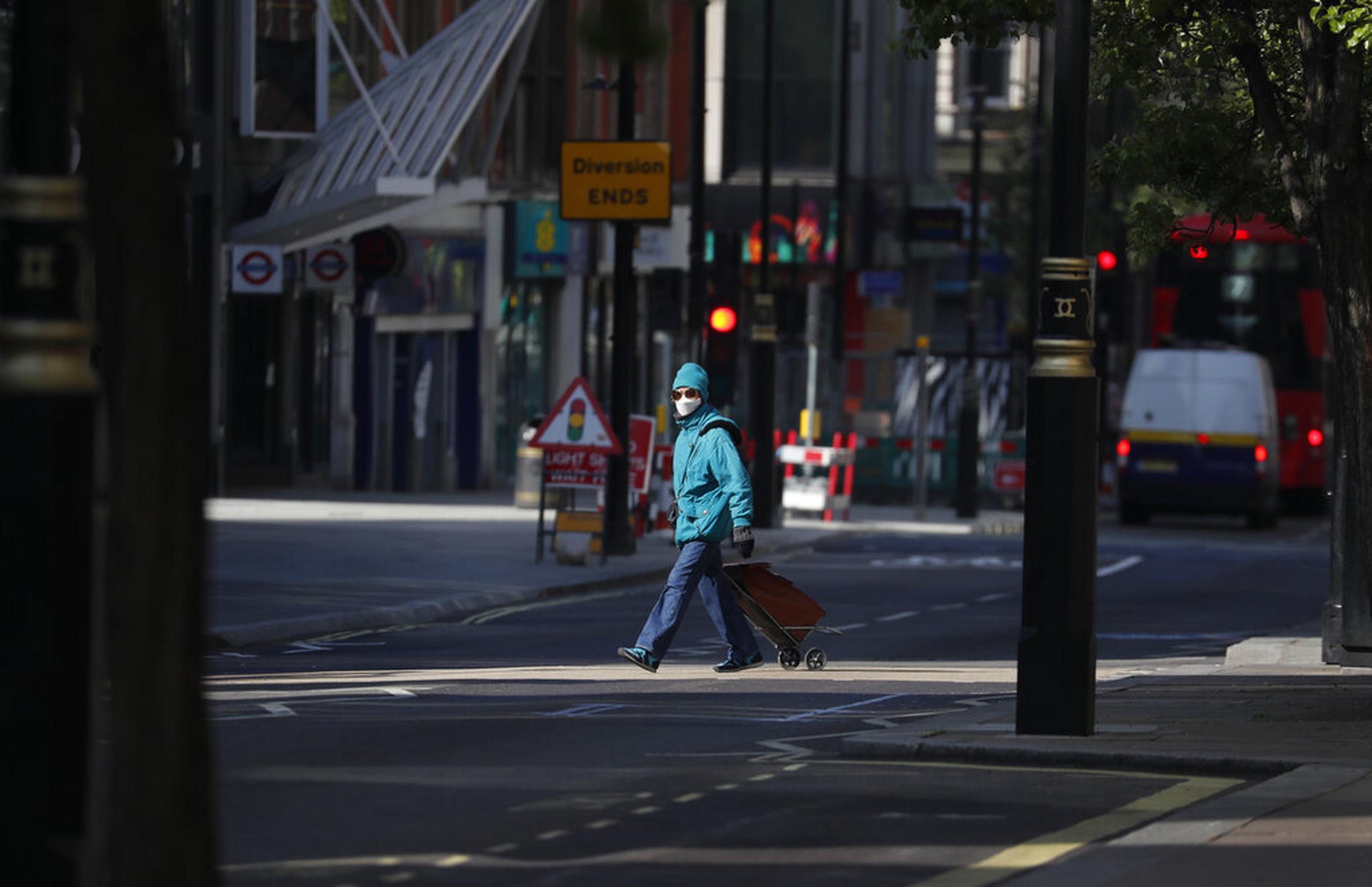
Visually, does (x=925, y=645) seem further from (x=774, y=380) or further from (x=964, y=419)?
(x=964, y=419)

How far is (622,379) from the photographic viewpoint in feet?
89.9

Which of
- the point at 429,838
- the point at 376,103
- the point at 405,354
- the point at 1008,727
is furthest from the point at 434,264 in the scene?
the point at 429,838

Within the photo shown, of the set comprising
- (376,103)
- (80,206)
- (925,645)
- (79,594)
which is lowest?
(925,645)

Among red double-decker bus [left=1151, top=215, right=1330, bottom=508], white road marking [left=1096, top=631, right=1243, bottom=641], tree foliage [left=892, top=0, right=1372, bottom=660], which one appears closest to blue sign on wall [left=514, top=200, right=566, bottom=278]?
red double-decker bus [left=1151, top=215, right=1330, bottom=508]

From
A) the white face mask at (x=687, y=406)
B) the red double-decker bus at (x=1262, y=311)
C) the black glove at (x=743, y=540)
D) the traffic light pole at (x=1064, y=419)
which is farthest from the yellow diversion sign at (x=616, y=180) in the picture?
the traffic light pole at (x=1064, y=419)

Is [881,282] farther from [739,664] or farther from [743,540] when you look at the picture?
[743,540]

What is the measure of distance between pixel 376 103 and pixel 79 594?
100ft

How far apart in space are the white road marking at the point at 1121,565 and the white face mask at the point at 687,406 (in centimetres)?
1188

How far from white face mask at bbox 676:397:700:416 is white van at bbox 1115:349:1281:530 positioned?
21654mm

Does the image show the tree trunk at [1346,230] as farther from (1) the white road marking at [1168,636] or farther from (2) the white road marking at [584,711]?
(1) the white road marking at [1168,636]

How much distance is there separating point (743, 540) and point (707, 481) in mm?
539

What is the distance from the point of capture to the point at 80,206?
644cm

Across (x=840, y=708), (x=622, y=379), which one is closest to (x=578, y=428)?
(x=622, y=379)

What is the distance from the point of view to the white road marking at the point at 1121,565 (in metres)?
28.2
